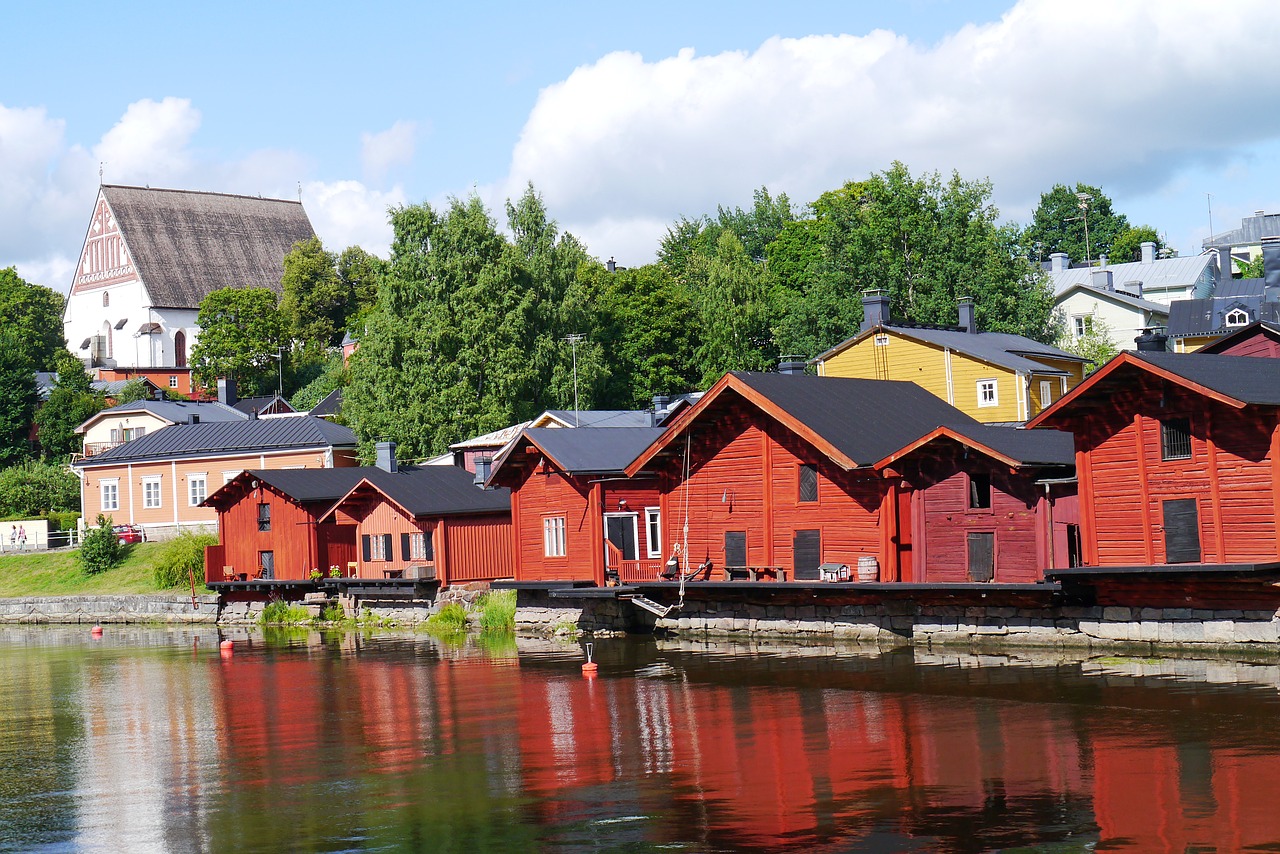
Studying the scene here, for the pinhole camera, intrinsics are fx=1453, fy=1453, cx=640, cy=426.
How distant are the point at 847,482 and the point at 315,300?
85419mm

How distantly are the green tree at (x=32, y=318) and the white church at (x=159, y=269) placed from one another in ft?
6.36

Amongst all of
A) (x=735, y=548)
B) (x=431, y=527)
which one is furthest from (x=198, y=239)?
(x=735, y=548)

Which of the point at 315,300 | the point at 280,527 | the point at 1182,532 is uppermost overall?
the point at 315,300

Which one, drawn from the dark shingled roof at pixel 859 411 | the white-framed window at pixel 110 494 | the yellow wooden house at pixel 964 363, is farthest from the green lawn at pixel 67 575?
the dark shingled roof at pixel 859 411

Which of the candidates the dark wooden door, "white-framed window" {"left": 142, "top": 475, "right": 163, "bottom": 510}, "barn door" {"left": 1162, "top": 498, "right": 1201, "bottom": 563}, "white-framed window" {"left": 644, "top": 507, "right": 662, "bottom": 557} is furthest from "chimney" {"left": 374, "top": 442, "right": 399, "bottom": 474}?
"barn door" {"left": 1162, "top": 498, "right": 1201, "bottom": 563}

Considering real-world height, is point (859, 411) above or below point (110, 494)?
below

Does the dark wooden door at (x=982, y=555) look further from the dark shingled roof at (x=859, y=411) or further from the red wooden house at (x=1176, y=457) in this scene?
the red wooden house at (x=1176, y=457)

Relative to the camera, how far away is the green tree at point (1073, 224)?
14512 cm

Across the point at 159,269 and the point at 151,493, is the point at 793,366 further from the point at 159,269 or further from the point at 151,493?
the point at 159,269

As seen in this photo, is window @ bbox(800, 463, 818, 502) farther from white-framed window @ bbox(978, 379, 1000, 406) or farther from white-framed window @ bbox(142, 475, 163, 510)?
white-framed window @ bbox(142, 475, 163, 510)

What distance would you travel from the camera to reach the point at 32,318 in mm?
134250

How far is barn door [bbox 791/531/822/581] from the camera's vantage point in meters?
42.2

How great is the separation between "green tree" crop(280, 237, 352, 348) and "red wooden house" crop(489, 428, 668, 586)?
70781mm

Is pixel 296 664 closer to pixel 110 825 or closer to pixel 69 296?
pixel 110 825
